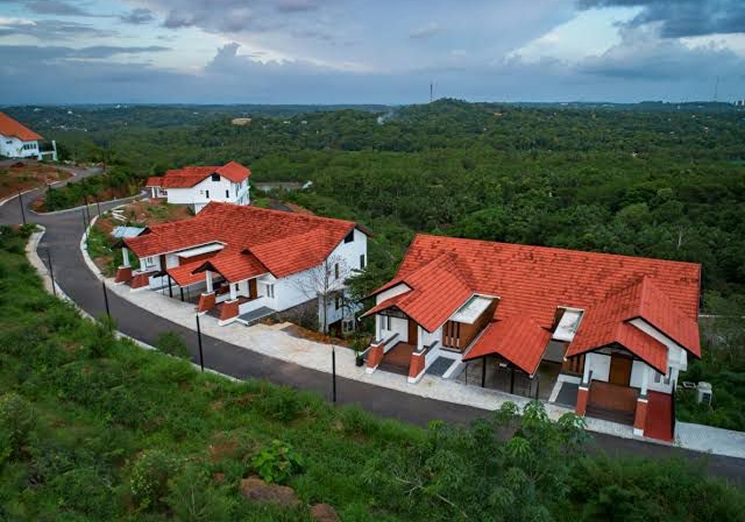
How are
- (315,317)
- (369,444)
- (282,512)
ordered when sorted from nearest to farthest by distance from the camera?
(282,512)
(369,444)
(315,317)

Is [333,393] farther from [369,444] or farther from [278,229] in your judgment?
[278,229]

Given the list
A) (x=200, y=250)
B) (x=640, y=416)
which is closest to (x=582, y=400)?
(x=640, y=416)

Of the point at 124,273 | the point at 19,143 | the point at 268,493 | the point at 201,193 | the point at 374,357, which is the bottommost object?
the point at 374,357

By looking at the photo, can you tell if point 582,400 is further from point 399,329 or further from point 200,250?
point 200,250

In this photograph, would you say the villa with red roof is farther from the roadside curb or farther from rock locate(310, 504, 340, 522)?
rock locate(310, 504, 340, 522)

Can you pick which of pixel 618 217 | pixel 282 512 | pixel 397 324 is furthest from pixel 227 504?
pixel 618 217

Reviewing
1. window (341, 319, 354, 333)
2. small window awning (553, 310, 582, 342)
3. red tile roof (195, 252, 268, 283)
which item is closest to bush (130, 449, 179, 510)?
red tile roof (195, 252, 268, 283)
